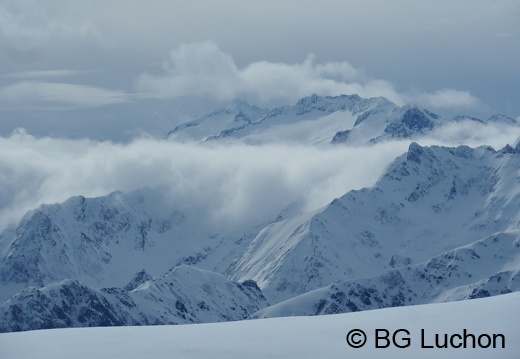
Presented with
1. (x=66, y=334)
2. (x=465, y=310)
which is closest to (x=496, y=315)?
(x=465, y=310)

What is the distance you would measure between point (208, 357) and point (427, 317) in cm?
1799

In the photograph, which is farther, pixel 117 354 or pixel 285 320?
pixel 285 320

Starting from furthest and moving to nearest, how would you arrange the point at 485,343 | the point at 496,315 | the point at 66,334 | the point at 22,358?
the point at 66,334
the point at 496,315
the point at 22,358
the point at 485,343

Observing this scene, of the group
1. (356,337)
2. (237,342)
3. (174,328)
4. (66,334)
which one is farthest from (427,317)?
(66,334)

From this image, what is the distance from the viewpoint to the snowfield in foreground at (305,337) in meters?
64.2

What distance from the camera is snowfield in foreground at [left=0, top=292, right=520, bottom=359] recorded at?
64.2 m

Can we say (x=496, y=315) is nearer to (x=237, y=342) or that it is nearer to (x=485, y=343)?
(x=485, y=343)

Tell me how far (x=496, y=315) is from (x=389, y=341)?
34.8 feet

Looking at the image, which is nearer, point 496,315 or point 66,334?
point 496,315

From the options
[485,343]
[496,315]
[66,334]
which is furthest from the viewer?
[66,334]

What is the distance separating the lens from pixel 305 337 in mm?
70500

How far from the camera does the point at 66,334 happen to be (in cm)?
7925

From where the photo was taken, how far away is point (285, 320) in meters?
82.4

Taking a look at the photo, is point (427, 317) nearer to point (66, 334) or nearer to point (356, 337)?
point (356, 337)
